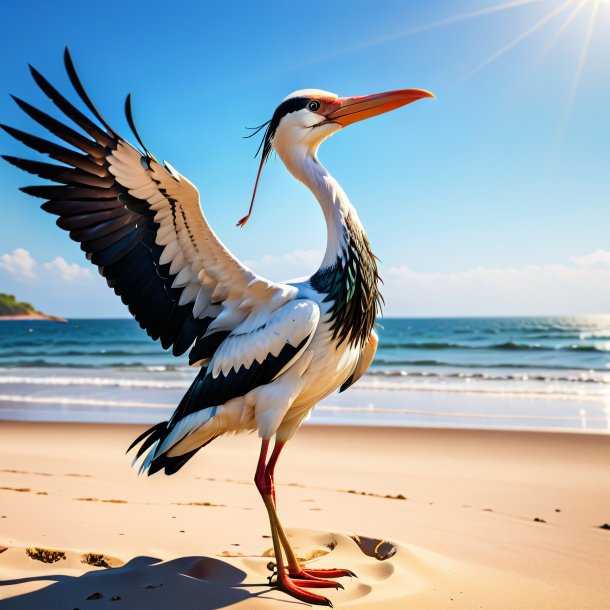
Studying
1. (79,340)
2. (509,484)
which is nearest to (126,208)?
(509,484)

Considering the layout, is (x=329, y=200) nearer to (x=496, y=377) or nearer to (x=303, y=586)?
(x=303, y=586)

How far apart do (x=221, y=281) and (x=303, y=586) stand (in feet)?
4.80

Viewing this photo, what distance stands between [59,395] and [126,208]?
10.7 meters

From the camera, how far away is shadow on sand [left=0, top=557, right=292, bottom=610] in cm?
261

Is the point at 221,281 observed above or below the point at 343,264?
below

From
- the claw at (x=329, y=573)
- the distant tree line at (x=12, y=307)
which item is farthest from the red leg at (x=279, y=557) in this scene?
the distant tree line at (x=12, y=307)

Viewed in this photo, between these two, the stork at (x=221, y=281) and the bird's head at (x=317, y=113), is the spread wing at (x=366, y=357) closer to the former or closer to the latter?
the stork at (x=221, y=281)

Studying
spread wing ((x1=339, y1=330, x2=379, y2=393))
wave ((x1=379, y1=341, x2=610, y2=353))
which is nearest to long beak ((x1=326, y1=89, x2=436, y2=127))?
spread wing ((x1=339, y1=330, x2=379, y2=393))

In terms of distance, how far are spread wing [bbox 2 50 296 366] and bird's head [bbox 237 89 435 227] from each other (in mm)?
691

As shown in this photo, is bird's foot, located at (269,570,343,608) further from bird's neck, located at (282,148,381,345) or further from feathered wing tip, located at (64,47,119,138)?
feathered wing tip, located at (64,47,119,138)

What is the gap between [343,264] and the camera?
9.86 feet

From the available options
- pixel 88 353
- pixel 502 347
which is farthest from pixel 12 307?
pixel 502 347

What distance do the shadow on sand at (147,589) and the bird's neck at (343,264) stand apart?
48.8 inches

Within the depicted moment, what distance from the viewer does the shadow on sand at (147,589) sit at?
2609 mm
